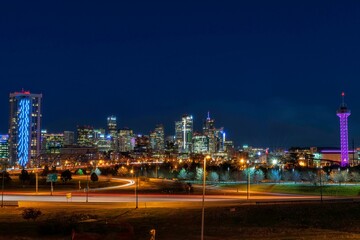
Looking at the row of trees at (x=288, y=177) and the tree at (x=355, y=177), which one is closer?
the row of trees at (x=288, y=177)

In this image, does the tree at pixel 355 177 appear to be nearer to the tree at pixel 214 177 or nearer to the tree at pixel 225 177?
the tree at pixel 225 177

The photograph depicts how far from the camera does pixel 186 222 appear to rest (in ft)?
137

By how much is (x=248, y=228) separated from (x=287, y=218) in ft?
26.0

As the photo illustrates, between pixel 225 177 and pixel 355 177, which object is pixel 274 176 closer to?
pixel 225 177

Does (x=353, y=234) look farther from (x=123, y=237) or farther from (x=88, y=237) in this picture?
(x=88, y=237)

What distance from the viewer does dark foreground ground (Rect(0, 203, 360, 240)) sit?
111ft

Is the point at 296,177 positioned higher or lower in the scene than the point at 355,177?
lower

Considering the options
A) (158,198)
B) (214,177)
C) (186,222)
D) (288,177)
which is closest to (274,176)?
(288,177)

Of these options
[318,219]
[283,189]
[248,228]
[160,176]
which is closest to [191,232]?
[248,228]

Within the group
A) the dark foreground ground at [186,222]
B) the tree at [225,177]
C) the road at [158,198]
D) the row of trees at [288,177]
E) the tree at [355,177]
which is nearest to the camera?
the dark foreground ground at [186,222]

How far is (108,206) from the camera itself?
53562mm

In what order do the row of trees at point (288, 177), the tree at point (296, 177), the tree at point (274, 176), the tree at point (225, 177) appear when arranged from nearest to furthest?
the row of trees at point (288, 177), the tree at point (296, 177), the tree at point (274, 176), the tree at point (225, 177)

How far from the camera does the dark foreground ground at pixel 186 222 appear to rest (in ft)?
111

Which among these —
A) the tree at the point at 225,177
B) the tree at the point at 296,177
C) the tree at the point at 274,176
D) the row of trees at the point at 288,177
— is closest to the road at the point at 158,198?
the row of trees at the point at 288,177
